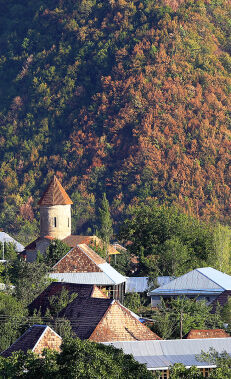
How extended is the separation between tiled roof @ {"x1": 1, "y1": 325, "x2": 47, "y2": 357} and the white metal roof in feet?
12.7

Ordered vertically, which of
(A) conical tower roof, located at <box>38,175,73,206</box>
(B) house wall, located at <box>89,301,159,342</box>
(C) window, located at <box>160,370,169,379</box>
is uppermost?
(A) conical tower roof, located at <box>38,175,73,206</box>

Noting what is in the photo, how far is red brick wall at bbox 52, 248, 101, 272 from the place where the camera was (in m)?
71.4

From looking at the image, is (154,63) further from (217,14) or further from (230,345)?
(230,345)

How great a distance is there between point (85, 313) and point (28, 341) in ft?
25.2

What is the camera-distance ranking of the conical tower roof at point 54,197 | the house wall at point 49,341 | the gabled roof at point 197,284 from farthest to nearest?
the conical tower roof at point 54,197 < the gabled roof at point 197,284 < the house wall at point 49,341

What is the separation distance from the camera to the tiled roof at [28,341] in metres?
44.9

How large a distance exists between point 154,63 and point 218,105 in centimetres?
1169

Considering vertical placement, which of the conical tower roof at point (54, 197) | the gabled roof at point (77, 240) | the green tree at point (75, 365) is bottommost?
the green tree at point (75, 365)

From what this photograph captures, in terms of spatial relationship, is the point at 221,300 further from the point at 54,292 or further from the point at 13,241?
the point at 13,241

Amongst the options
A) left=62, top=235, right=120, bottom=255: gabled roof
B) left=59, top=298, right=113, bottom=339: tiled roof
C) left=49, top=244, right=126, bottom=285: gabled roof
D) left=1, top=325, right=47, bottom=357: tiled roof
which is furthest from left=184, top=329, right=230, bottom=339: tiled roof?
left=62, top=235, right=120, bottom=255: gabled roof

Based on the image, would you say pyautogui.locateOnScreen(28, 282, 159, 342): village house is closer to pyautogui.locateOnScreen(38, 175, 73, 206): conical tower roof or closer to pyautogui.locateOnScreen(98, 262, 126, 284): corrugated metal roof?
pyautogui.locateOnScreen(98, 262, 126, 284): corrugated metal roof

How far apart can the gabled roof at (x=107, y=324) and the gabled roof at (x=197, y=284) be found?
15.6 meters

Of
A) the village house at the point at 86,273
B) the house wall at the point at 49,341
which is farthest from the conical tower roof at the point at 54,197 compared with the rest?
the house wall at the point at 49,341

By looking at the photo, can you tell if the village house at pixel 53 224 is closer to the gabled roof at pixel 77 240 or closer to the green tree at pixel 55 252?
the gabled roof at pixel 77 240
